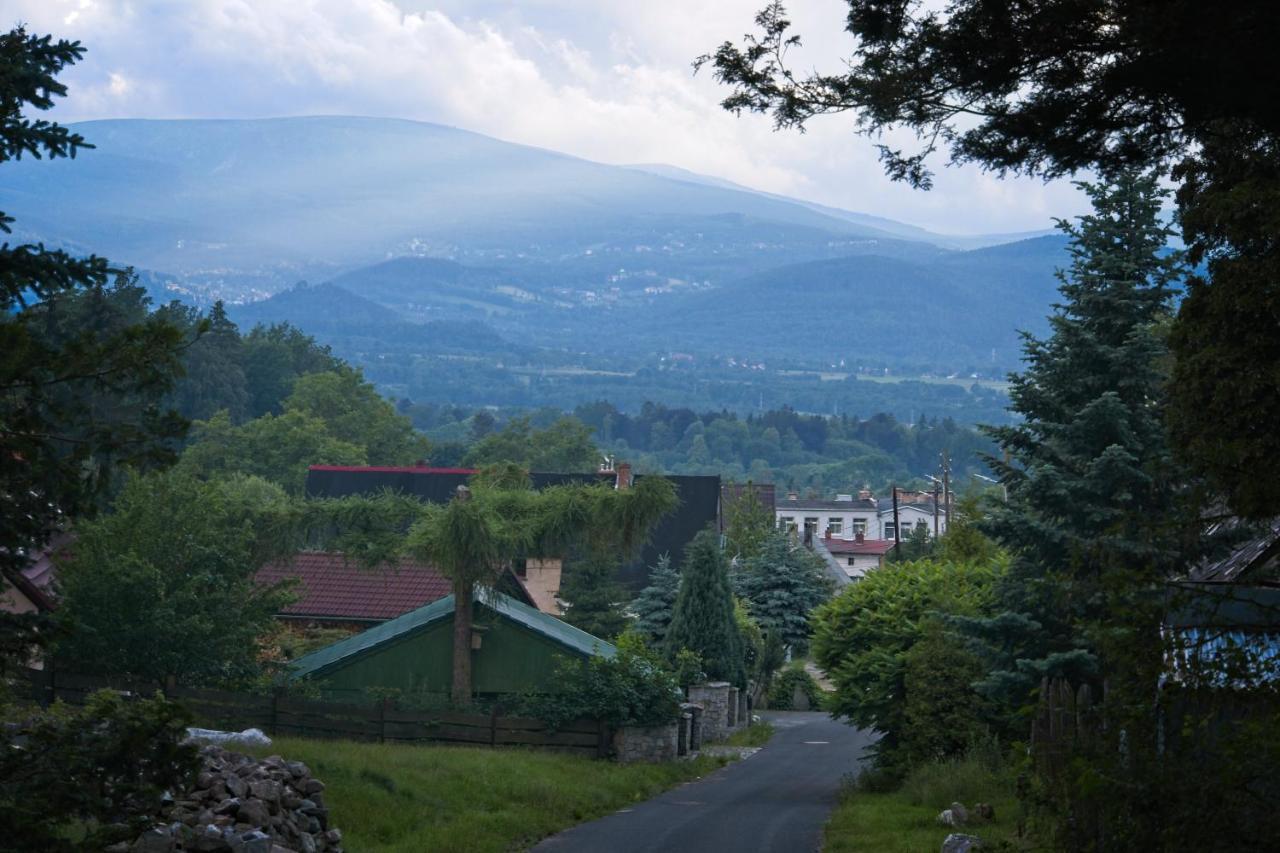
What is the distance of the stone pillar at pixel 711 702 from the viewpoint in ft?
124

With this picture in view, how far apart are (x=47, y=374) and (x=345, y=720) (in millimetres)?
18121

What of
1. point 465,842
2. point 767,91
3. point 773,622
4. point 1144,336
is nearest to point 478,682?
point 465,842

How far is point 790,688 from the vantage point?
184 ft

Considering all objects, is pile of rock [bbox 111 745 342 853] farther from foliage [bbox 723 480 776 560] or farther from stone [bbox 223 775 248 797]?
foliage [bbox 723 480 776 560]

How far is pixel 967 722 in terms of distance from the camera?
24297 millimetres

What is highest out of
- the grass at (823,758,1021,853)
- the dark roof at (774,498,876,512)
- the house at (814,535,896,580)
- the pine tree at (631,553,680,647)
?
the dark roof at (774,498,876,512)

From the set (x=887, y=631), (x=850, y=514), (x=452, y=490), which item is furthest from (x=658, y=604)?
(x=850, y=514)

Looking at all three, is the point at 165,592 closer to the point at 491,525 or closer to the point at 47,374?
the point at 491,525

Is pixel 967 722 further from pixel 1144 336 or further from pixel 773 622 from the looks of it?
pixel 773 622

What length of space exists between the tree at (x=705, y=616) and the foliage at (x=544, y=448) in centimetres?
6613

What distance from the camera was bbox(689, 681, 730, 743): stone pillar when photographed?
124 ft

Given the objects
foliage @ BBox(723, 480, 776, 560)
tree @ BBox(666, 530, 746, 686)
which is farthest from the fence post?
foliage @ BBox(723, 480, 776, 560)

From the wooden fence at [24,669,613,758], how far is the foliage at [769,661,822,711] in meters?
26.9

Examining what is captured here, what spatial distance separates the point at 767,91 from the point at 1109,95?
2.36m
